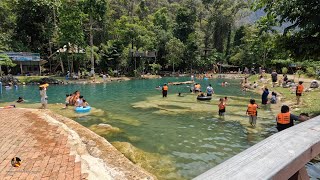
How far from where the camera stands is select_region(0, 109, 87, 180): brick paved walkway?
645cm

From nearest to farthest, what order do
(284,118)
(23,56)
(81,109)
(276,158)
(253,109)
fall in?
(276,158), (284,118), (253,109), (81,109), (23,56)

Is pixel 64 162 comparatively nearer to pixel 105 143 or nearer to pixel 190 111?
pixel 105 143

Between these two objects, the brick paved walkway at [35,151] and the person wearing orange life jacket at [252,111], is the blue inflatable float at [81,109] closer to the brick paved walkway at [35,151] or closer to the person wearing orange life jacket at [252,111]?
the brick paved walkway at [35,151]

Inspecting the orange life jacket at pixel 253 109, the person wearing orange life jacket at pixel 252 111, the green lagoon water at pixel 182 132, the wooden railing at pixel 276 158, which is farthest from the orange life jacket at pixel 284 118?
the wooden railing at pixel 276 158

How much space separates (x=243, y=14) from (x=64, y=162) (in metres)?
77.9

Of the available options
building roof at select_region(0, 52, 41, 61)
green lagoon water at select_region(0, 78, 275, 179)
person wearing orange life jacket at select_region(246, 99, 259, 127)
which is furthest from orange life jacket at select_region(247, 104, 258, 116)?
building roof at select_region(0, 52, 41, 61)

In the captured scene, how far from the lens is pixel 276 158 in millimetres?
1523

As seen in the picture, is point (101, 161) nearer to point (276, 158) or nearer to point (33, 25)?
point (276, 158)

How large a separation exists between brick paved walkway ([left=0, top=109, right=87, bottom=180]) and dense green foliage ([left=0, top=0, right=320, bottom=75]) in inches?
1016

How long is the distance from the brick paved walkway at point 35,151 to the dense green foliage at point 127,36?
84.7ft

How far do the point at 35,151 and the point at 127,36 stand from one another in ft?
159

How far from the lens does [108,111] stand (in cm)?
1942

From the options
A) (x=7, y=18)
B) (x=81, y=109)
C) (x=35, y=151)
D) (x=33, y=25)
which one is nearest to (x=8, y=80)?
(x=33, y=25)

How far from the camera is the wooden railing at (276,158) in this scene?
135cm
